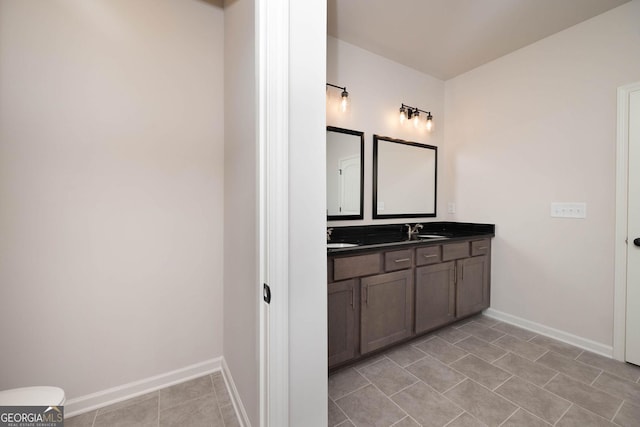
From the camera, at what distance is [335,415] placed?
1505mm

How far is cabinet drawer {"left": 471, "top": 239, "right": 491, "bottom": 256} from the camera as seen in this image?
263 cm

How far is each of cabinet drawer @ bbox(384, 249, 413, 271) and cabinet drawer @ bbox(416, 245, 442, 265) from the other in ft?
0.34

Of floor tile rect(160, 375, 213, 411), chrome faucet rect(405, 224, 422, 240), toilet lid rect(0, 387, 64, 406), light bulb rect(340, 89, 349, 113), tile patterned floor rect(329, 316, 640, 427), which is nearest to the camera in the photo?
toilet lid rect(0, 387, 64, 406)

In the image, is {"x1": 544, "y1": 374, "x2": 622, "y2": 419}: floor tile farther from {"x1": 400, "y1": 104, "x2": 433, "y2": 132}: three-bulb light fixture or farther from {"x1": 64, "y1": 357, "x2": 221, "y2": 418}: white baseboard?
{"x1": 400, "y1": 104, "x2": 433, "y2": 132}: three-bulb light fixture

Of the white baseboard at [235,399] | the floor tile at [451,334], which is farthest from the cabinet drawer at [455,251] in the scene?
the white baseboard at [235,399]

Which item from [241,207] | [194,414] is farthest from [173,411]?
[241,207]

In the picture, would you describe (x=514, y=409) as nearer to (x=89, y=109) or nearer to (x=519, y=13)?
(x=519, y=13)

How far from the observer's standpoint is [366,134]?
8.60 feet

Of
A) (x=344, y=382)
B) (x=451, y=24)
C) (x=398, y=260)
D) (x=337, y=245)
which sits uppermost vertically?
(x=451, y=24)

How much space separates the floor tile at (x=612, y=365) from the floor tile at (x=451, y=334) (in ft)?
2.69

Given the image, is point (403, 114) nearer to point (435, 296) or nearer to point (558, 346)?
point (435, 296)

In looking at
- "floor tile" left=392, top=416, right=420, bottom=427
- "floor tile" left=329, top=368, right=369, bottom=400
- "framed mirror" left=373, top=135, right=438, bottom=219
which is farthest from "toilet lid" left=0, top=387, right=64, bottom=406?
"framed mirror" left=373, top=135, right=438, bottom=219

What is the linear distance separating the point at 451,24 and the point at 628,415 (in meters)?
2.95

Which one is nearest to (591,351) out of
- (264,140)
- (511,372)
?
(511,372)
